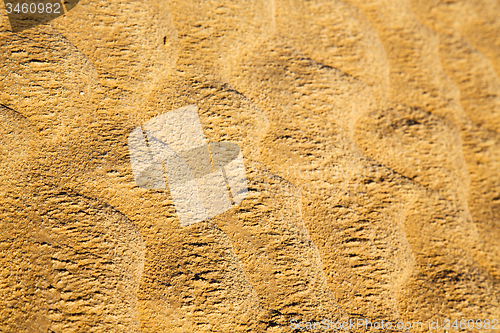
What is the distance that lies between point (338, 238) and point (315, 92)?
1.10ft

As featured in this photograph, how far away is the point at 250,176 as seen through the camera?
2.26 ft

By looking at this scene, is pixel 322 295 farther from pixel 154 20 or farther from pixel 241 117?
pixel 154 20

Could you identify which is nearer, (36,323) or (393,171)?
(36,323)

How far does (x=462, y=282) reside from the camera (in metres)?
0.74

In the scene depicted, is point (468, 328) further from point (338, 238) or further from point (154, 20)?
point (154, 20)

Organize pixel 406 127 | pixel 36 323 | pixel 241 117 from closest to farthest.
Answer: pixel 36 323, pixel 241 117, pixel 406 127

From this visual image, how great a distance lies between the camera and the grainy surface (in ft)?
1.86

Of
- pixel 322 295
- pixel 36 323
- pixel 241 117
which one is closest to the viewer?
pixel 36 323

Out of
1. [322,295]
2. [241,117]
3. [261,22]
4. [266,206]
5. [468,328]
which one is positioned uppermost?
[261,22]

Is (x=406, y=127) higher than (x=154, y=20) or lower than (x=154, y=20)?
lower

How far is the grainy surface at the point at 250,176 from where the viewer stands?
566mm

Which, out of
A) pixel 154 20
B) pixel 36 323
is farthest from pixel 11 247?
pixel 154 20

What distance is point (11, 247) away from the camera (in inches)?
21.8

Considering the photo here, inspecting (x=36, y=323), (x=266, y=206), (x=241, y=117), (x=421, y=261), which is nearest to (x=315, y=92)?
(x=241, y=117)
